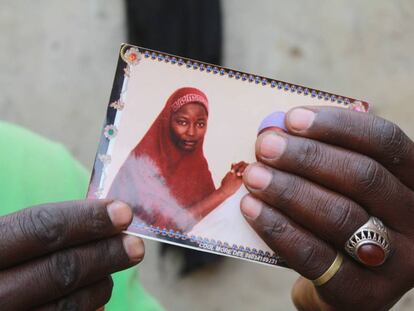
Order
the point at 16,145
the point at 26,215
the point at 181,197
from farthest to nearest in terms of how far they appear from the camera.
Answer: the point at 16,145
the point at 181,197
the point at 26,215

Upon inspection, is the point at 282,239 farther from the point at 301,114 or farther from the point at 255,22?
the point at 255,22

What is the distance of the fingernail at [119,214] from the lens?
814 millimetres

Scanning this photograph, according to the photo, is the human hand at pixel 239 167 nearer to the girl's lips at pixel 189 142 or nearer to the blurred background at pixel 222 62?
the girl's lips at pixel 189 142

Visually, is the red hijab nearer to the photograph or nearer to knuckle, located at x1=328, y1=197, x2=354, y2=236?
the photograph

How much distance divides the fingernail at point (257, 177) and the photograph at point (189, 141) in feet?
0.15

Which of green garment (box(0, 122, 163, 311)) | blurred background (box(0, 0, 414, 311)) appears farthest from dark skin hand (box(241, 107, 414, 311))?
blurred background (box(0, 0, 414, 311))

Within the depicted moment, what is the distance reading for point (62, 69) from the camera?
7.31ft

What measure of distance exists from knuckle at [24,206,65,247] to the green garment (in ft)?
1.08

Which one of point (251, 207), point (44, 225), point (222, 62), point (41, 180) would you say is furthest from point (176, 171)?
point (222, 62)

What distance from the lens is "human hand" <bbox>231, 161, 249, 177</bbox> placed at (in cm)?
92

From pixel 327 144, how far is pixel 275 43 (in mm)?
1487

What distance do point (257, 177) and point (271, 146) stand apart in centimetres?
5

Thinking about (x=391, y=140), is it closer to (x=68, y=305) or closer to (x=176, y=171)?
(x=176, y=171)

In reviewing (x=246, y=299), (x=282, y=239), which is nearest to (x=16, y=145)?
(x=282, y=239)
